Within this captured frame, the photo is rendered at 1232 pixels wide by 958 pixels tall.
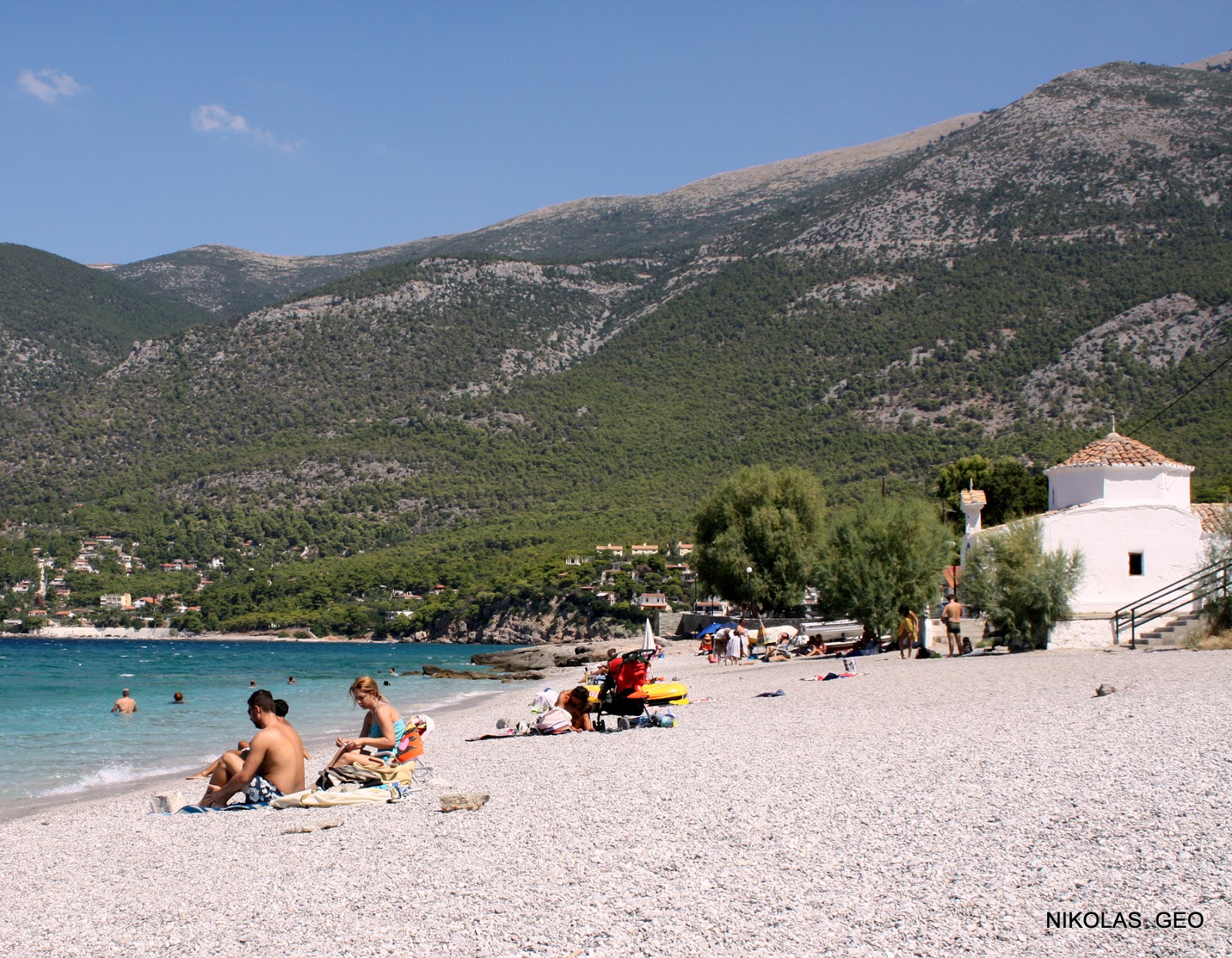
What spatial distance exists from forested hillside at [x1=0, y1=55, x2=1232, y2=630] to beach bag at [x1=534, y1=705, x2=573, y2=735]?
5492 centimetres

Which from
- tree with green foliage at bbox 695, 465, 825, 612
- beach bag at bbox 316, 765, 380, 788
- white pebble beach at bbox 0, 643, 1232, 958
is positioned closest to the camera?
white pebble beach at bbox 0, 643, 1232, 958

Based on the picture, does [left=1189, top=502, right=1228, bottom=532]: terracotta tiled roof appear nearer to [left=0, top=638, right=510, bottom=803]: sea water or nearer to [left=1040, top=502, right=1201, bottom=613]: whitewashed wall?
[left=1040, top=502, right=1201, bottom=613]: whitewashed wall

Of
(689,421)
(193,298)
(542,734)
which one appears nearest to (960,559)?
(542,734)

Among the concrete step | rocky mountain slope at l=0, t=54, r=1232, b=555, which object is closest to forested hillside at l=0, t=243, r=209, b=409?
rocky mountain slope at l=0, t=54, r=1232, b=555

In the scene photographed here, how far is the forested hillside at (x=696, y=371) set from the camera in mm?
77875

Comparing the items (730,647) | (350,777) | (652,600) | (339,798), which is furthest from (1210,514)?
(652,600)

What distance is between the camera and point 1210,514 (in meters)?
26.2

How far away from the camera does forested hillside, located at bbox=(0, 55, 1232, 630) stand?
7788cm

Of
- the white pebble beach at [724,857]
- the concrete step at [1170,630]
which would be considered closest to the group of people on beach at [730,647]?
the concrete step at [1170,630]

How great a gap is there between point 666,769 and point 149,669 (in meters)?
46.5

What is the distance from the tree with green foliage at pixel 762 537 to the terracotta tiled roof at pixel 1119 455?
56.4ft

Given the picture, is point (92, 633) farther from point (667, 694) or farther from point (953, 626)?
point (667, 694)

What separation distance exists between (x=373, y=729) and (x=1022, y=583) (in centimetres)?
1475

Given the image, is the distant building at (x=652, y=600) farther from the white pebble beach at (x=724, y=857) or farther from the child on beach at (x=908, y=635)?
the white pebble beach at (x=724, y=857)
